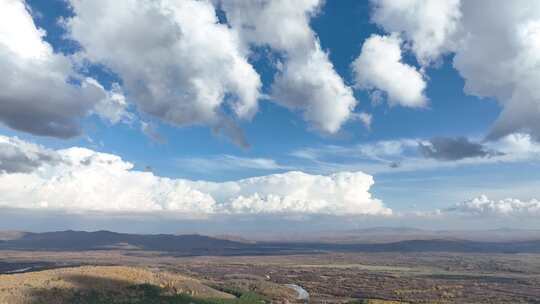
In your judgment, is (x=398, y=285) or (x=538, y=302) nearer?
(x=538, y=302)

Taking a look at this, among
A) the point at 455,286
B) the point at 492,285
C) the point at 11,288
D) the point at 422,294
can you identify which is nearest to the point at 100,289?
the point at 11,288

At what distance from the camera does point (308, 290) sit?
16725cm

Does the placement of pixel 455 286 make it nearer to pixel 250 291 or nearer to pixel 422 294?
pixel 422 294

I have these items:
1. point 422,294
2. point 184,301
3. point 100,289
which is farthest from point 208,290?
point 422,294

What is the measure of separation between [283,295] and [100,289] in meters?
54.3

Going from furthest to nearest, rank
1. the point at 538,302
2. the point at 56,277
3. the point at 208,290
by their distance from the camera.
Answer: the point at 538,302
the point at 208,290
the point at 56,277

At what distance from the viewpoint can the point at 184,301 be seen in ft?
340

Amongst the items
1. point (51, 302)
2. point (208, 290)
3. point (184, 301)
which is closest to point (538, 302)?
point (208, 290)

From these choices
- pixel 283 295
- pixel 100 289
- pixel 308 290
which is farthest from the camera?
pixel 308 290

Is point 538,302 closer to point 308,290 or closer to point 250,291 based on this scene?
point 308,290

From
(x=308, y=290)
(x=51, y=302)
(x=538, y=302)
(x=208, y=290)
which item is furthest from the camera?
(x=308, y=290)

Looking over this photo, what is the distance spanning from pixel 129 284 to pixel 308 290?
76418 millimetres

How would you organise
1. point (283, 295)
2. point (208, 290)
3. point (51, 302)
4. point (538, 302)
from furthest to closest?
point (538, 302) < point (283, 295) < point (208, 290) < point (51, 302)

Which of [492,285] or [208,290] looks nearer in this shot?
[208,290]
